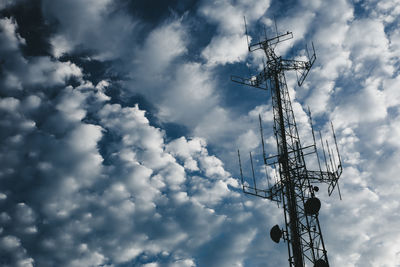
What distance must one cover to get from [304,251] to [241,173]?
7.46 meters

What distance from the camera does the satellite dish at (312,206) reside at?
860 inches

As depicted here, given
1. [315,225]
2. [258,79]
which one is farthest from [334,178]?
[258,79]

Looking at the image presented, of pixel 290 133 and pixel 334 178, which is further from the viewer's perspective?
pixel 290 133

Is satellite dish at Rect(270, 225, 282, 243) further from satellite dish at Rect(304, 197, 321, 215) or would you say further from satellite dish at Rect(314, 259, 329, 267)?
satellite dish at Rect(314, 259, 329, 267)

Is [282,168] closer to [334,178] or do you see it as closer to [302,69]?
[334,178]

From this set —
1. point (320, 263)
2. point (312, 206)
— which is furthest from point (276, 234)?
point (320, 263)

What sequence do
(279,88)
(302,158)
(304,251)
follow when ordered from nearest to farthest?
(304,251), (302,158), (279,88)

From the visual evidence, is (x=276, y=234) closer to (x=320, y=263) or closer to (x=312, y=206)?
(x=312, y=206)

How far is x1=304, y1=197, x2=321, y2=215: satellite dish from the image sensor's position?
21.8m

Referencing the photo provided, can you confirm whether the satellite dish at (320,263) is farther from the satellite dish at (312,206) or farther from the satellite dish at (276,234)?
the satellite dish at (312,206)

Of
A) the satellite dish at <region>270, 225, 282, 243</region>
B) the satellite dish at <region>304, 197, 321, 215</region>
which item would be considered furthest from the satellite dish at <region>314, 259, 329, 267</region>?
the satellite dish at <region>304, 197, 321, 215</region>

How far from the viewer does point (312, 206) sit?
22.0 m

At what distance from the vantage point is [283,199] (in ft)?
76.5

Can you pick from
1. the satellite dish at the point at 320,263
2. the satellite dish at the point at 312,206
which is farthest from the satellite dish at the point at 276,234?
the satellite dish at the point at 320,263
